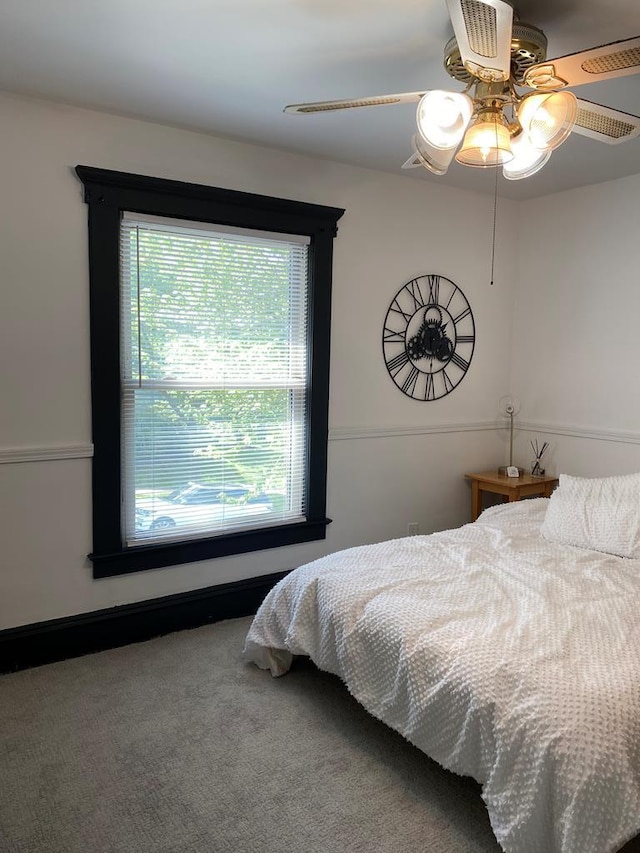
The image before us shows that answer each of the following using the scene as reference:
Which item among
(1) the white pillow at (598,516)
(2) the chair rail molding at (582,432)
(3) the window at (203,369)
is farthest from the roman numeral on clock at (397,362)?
(1) the white pillow at (598,516)

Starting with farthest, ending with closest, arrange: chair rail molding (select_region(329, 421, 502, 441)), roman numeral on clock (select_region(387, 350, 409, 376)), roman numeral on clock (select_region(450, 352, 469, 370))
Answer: roman numeral on clock (select_region(450, 352, 469, 370)) → roman numeral on clock (select_region(387, 350, 409, 376)) → chair rail molding (select_region(329, 421, 502, 441))

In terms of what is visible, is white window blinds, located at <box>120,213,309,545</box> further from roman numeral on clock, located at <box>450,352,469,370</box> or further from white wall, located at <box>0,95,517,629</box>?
roman numeral on clock, located at <box>450,352,469,370</box>

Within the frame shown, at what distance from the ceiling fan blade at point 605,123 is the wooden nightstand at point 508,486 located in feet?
7.36

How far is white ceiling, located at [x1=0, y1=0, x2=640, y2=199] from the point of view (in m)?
1.91

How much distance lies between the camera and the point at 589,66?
164 cm

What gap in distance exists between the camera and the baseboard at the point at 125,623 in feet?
9.15

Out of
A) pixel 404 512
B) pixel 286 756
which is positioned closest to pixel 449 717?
pixel 286 756

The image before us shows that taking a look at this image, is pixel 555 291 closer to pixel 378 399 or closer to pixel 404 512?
pixel 378 399

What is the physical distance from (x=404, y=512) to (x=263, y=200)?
2.09 metres

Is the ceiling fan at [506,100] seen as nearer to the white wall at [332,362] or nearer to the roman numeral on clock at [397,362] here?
the white wall at [332,362]

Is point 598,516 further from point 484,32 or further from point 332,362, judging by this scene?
point 484,32

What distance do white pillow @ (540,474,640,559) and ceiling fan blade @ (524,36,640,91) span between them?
6.30ft

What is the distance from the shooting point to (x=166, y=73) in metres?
2.36

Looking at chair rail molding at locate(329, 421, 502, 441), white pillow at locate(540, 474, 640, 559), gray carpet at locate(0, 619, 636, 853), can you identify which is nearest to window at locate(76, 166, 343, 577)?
chair rail molding at locate(329, 421, 502, 441)
